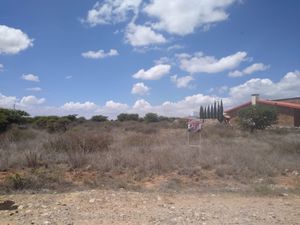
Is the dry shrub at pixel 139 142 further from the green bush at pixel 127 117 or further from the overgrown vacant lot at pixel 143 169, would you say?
the green bush at pixel 127 117

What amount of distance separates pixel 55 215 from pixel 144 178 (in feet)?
14.4

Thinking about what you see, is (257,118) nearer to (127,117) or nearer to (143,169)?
(143,169)

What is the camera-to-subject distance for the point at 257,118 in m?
35.1

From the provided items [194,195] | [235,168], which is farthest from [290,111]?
[194,195]

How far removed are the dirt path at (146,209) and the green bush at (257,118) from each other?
26.9 meters

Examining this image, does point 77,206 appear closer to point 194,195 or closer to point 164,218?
point 164,218

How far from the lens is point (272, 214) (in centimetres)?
710

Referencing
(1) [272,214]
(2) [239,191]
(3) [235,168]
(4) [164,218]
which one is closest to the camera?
(4) [164,218]

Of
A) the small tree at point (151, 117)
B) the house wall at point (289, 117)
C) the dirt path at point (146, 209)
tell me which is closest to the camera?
the dirt path at point (146, 209)

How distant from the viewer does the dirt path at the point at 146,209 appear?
656 cm

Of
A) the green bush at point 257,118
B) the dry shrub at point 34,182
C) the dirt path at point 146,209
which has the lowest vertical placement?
the dirt path at point 146,209

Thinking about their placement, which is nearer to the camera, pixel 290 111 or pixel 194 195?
pixel 194 195

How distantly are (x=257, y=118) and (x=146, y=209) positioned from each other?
2991cm

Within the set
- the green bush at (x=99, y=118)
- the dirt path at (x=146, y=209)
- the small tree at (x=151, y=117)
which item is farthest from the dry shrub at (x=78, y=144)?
the green bush at (x=99, y=118)
